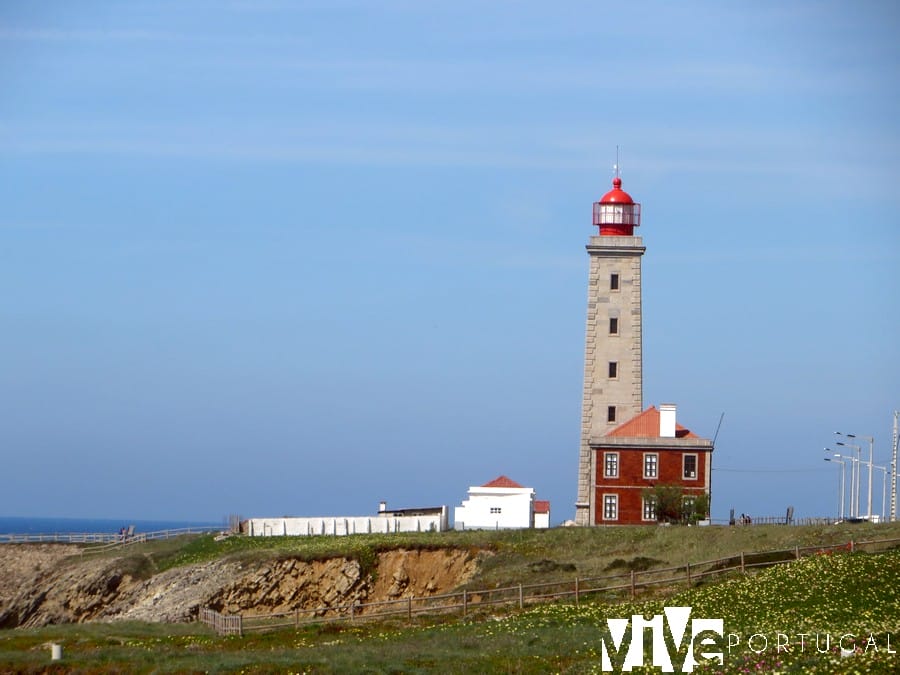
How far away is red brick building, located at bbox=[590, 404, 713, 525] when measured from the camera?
254 feet

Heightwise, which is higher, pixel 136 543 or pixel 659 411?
pixel 659 411

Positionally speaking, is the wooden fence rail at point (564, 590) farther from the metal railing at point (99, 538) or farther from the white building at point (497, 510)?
the metal railing at point (99, 538)

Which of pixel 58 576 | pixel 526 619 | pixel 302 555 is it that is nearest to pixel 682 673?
pixel 526 619

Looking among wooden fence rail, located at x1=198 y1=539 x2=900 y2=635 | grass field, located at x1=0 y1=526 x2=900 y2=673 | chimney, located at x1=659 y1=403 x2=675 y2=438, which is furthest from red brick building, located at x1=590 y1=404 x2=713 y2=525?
wooden fence rail, located at x1=198 y1=539 x2=900 y2=635

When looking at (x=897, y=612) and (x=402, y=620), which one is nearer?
(x=897, y=612)

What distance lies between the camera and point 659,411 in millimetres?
79125

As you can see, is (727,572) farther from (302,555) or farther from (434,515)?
(434,515)

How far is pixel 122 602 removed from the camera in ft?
242

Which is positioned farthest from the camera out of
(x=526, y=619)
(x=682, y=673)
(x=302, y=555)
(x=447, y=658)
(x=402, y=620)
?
(x=302, y=555)

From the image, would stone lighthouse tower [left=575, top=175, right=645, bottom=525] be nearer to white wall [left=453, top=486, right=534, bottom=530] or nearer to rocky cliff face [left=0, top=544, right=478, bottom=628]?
white wall [left=453, top=486, right=534, bottom=530]

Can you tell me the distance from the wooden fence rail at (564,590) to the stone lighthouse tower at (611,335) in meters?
24.4

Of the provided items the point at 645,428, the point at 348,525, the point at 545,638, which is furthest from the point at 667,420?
the point at 545,638

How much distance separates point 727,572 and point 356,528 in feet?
102

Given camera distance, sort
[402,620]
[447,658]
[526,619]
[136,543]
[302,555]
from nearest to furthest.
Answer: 1. [447,658]
2. [526,619]
3. [402,620]
4. [302,555]
5. [136,543]
